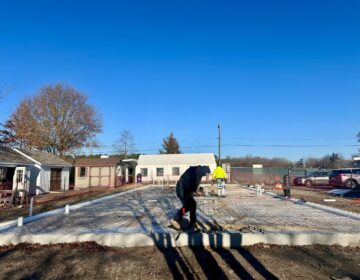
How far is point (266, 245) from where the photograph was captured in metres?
6.46

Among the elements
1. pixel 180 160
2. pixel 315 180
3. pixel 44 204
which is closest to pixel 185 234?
pixel 44 204

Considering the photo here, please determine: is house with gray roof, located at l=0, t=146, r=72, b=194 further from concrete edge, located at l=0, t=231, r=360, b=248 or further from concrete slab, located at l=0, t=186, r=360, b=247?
concrete edge, located at l=0, t=231, r=360, b=248

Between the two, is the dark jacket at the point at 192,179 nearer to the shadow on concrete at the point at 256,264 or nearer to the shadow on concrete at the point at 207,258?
the shadow on concrete at the point at 207,258

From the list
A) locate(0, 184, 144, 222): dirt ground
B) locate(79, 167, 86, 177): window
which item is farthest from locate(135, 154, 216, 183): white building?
locate(0, 184, 144, 222): dirt ground

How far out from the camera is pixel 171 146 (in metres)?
73.3

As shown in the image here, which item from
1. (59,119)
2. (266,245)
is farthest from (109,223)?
(59,119)

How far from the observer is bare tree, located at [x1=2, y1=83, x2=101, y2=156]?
39.2m

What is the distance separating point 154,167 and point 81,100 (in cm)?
1423

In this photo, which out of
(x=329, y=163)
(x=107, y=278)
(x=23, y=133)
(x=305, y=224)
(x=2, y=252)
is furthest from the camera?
(x=329, y=163)

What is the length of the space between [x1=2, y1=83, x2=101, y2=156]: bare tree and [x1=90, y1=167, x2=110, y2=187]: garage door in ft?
32.0

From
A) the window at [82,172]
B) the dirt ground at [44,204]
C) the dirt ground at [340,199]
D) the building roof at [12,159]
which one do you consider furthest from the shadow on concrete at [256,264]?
the window at [82,172]

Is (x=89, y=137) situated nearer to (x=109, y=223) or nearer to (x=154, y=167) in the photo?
(x=154, y=167)

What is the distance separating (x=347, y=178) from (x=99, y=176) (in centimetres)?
2450

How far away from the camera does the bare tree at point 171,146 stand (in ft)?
238
